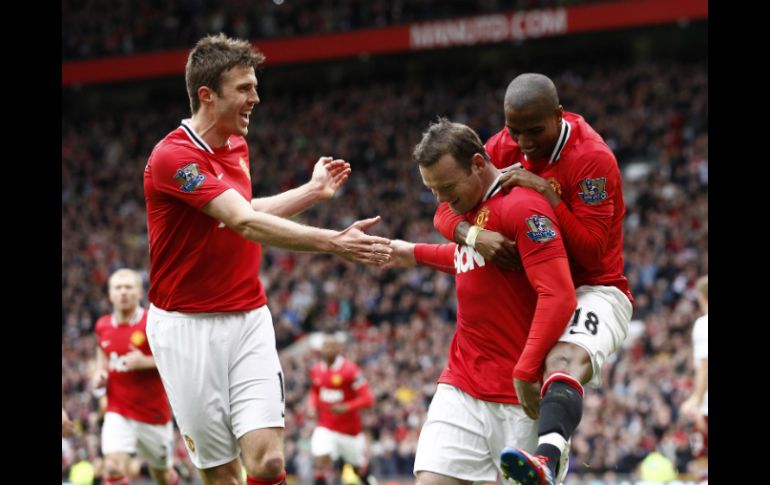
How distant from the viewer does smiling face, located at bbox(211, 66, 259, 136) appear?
5.90 meters

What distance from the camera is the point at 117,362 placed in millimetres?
9680

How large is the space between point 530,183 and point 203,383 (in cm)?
211

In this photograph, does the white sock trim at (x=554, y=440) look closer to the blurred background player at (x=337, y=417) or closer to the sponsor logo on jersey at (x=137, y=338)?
the sponsor logo on jersey at (x=137, y=338)

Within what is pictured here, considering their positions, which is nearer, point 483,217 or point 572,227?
point 572,227

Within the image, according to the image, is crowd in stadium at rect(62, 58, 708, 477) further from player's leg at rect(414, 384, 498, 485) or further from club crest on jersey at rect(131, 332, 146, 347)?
player's leg at rect(414, 384, 498, 485)

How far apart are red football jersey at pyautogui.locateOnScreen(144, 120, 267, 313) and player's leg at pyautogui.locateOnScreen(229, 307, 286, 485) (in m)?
0.16

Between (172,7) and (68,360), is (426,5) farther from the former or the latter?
(68,360)

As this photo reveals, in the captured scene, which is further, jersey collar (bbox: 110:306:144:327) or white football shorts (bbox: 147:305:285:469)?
jersey collar (bbox: 110:306:144:327)

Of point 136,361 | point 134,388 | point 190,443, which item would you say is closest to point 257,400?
point 190,443

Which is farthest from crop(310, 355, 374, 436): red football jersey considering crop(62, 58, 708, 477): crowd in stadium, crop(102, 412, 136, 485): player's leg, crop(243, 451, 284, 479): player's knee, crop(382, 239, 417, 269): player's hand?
crop(243, 451, 284, 479): player's knee

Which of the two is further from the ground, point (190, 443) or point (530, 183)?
point (530, 183)

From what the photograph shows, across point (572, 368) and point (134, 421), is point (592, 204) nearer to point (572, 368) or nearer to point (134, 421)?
point (572, 368)

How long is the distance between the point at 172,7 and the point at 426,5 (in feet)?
29.8

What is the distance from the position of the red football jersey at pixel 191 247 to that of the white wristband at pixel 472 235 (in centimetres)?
138
